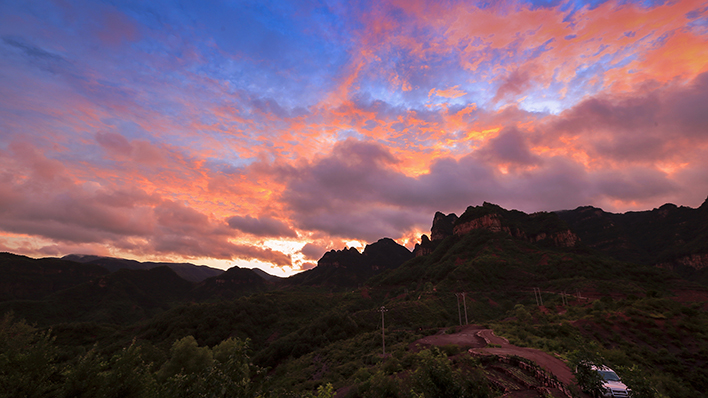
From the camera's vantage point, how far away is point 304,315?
4823 inches

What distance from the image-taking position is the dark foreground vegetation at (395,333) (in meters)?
13.5

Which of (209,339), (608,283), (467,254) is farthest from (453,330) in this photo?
(467,254)

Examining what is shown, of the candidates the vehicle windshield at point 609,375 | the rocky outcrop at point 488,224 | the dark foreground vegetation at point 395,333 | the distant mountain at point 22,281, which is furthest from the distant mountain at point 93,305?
the rocky outcrop at point 488,224

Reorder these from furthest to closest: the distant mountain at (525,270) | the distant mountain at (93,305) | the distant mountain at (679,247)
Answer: the distant mountain at (679,247)
the distant mountain at (93,305)
the distant mountain at (525,270)

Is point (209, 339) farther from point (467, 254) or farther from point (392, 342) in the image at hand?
point (467, 254)

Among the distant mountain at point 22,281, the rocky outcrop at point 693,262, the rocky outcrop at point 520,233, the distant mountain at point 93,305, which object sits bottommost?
the distant mountain at point 93,305

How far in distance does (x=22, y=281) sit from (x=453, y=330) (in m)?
272

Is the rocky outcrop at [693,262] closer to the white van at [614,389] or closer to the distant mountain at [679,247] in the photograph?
the distant mountain at [679,247]

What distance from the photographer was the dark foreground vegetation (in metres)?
13.5

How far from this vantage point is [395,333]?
6275cm

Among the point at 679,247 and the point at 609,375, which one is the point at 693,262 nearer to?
the point at 679,247

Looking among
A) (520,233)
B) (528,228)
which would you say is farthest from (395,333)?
(528,228)

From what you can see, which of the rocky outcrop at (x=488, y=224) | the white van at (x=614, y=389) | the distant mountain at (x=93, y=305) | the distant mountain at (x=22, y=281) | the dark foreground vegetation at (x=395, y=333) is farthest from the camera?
the rocky outcrop at (x=488, y=224)

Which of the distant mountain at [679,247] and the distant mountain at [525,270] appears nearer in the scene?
the distant mountain at [525,270]
